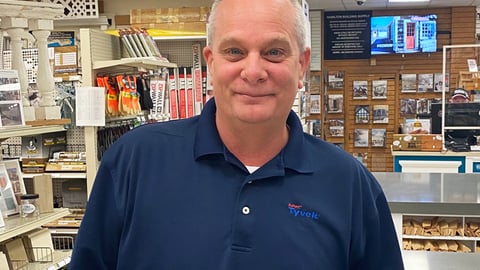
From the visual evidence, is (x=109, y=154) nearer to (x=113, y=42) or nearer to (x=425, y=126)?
(x=113, y=42)

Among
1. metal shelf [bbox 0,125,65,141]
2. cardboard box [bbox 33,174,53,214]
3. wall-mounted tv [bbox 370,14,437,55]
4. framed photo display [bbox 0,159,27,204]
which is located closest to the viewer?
metal shelf [bbox 0,125,65,141]

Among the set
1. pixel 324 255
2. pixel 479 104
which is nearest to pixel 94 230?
pixel 324 255

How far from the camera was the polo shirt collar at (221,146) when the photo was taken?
1271 millimetres

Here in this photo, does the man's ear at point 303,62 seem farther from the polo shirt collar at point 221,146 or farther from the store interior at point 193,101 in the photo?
the store interior at point 193,101

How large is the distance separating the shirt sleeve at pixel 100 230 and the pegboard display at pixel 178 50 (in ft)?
11.7

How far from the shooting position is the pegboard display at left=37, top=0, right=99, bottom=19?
5.85 metres

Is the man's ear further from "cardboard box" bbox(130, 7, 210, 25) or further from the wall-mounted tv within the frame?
the wall-mounted tv

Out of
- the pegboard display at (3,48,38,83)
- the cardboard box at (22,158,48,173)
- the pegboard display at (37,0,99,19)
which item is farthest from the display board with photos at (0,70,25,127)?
the pegboard display at (37,0,99,19)

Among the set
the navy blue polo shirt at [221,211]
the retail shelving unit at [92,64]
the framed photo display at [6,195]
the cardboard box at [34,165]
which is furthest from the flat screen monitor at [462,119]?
the navy blue polo shirt at [221,211]

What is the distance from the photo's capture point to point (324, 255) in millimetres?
1233

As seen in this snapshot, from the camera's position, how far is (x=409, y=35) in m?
8.91

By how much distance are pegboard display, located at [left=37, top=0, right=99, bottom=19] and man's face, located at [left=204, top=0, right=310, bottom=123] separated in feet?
16.5

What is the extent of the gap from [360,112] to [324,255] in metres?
8.34

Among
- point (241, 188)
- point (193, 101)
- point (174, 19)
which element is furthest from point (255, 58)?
Answer: point (174, 19)
